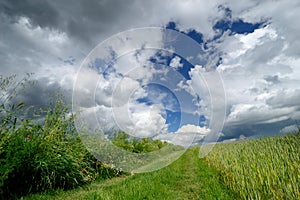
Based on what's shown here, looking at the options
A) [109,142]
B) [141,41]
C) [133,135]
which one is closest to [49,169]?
[109,142]

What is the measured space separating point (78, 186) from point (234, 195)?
13.3 ft

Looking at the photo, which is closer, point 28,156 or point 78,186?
point 28,156

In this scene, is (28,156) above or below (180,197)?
above

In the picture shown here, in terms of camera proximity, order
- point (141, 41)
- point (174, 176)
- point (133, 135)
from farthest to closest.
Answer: point (133, 135) → point (141, 41) → point (174, 176)

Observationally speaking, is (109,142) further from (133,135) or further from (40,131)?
(40,131)

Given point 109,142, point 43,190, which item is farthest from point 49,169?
point 109,142

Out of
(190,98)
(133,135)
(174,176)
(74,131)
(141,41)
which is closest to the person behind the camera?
(74,131)

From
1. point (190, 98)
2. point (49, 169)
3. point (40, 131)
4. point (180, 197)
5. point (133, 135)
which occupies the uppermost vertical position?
point (190, 98)

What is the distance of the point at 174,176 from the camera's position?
856 centimetres

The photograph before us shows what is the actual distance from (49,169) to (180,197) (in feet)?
10.5

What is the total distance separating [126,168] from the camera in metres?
10.1

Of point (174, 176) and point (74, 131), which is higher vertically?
point (74, 131)

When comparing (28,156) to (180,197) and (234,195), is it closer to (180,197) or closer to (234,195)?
(180,197)

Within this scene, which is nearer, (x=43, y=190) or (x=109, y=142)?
(x=43, y=190)
